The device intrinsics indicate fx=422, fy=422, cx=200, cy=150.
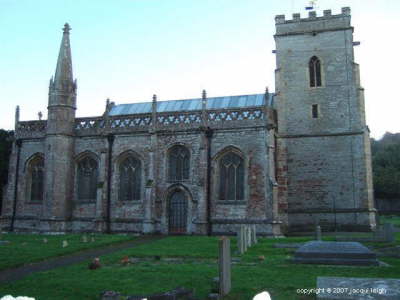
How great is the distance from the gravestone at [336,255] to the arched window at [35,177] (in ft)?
72.6

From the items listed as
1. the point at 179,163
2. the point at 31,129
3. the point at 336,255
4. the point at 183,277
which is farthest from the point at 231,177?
the point at 183,277

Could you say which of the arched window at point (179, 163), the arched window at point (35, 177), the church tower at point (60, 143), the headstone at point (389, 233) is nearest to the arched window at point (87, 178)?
the church tower at point (60, 143)

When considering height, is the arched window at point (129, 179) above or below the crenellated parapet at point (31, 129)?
below

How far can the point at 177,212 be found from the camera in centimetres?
2689

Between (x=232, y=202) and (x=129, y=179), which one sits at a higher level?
(x=129, y=179)

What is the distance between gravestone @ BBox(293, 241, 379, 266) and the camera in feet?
41.7

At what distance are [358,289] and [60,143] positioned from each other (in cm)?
2423

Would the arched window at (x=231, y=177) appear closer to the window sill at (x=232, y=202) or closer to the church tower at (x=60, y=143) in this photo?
the window sill at (x=232, y=202)

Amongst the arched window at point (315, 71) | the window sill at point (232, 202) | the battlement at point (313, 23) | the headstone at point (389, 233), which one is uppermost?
the battlement at point (313, 23)

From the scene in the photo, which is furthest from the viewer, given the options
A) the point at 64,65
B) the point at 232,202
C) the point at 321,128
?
the point at 64,65

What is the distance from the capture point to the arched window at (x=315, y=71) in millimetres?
29548

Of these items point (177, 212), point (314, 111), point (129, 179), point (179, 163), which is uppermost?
point (314, 111)

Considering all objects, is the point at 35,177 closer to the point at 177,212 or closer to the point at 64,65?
the point at 64,65

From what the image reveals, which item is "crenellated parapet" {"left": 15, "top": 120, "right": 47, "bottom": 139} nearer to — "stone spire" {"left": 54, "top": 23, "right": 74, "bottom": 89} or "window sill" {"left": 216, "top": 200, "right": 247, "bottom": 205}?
"stone spire" {"left": 54, "top": 23, "right": 74, "bottom": 89}
